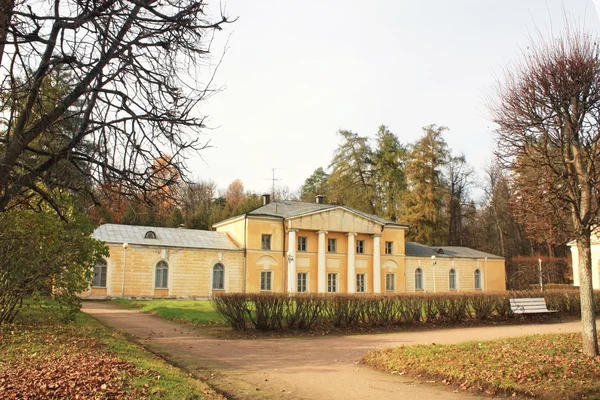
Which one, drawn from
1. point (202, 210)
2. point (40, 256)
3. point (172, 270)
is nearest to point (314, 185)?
point (202, 210)

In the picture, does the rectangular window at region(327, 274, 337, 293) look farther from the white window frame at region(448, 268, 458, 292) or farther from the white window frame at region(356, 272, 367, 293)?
the white window frame at region(448, 268, 458, 292)

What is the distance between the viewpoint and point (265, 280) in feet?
123

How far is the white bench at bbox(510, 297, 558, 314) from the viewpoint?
1986 cm

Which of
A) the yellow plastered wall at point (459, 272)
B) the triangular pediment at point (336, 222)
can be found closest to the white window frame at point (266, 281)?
the triangular pediment at point (336, 222)

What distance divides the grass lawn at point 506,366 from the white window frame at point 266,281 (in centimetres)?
2684

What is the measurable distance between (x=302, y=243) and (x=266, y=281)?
4.09 m

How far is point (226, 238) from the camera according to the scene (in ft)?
128

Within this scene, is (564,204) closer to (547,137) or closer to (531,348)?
(547,137)

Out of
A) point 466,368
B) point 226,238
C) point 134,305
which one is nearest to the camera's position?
point 466,368

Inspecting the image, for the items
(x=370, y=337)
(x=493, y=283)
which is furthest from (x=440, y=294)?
(x=493, y=283)

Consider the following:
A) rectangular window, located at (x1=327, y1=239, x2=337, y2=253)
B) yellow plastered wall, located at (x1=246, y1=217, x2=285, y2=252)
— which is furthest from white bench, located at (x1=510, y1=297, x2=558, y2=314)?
yellow plastered wall, located at (x1=246, y1=217, x2=285, y2=252)

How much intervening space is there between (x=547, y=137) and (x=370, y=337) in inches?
303

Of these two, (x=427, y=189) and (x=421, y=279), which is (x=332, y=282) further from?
(x=427, y=189)

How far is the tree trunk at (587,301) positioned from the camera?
373 inches
